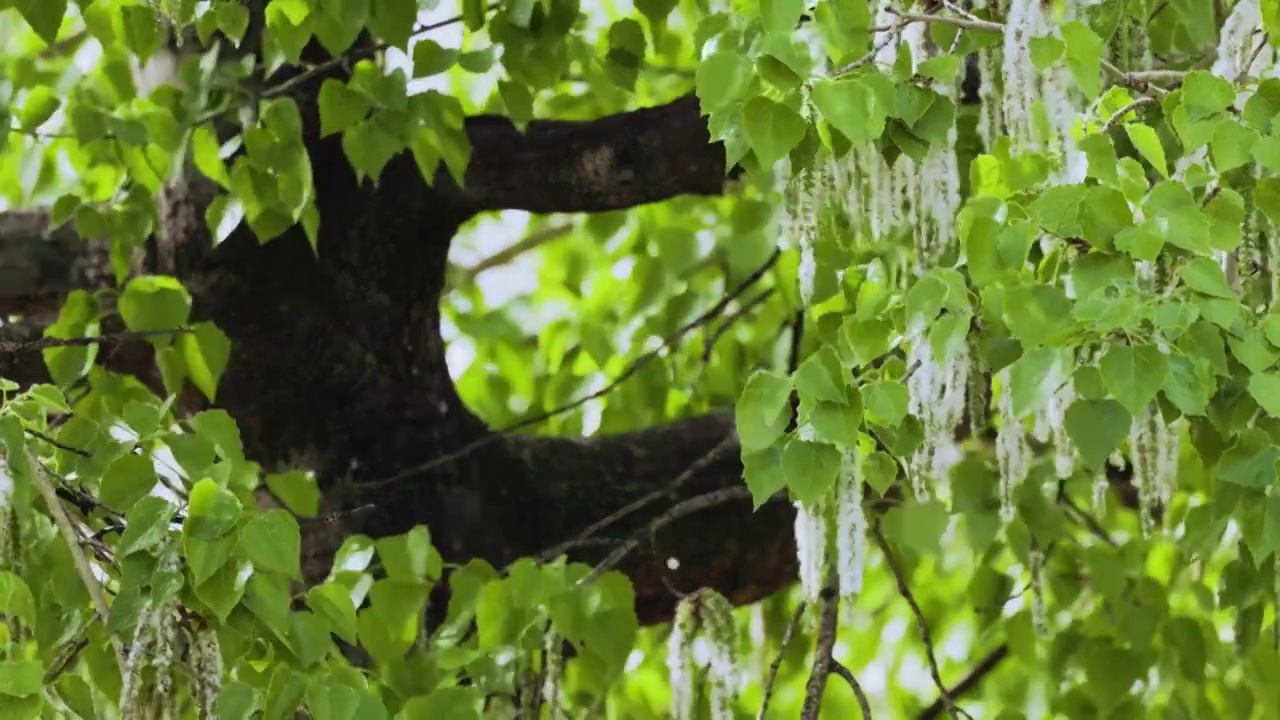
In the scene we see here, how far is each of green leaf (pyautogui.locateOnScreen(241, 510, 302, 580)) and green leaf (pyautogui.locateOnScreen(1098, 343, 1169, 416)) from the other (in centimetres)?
49

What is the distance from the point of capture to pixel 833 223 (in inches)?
49.0

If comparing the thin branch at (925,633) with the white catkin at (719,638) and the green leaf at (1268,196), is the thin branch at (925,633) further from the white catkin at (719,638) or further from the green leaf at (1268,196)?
the green leaf at (1268,196)

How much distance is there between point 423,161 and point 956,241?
51cm

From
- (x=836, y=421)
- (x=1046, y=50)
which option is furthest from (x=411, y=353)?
(x=1046, y=50)

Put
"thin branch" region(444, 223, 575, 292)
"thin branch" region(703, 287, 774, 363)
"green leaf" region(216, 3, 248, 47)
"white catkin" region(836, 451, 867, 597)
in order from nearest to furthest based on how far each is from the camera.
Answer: "white catkin" region(836, 451, 867, 597)
"green leaf" region(216, 3, 248, 47)
"thin branch" region(703, 287, 774, 363)
"thin branch" region(444, 223, 575, 292)

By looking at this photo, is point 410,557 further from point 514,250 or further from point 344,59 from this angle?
point 514,250

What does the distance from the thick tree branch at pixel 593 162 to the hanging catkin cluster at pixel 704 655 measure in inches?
20.8

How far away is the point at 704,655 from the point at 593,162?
0.60m

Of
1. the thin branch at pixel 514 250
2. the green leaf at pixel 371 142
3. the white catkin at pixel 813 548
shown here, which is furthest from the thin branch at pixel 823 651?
the thin branch at pixel 514 250

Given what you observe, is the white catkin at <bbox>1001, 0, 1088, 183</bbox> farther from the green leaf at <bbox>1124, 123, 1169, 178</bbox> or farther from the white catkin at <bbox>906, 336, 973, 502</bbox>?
the white catkin at <bbox>906, 336, 973, 502</bbox>

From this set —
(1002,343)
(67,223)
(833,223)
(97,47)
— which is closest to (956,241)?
(833,223)

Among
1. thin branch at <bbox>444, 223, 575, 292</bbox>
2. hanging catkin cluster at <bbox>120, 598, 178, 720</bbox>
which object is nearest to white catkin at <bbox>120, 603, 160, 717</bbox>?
hanging catkin cluster at <bbox>120, 598, 178, 720</bbox>

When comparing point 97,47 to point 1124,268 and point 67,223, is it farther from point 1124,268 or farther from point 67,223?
point 1124,268

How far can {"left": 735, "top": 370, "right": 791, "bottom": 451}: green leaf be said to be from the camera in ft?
2.97
